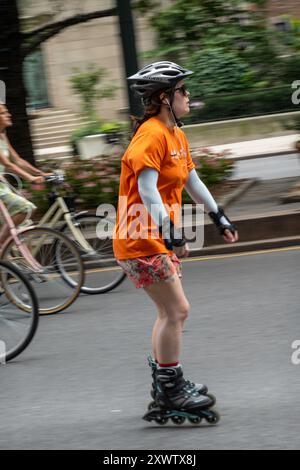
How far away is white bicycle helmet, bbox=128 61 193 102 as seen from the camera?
17.0 ft

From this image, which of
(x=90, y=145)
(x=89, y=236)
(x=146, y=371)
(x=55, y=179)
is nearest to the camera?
(x=146, y=371)

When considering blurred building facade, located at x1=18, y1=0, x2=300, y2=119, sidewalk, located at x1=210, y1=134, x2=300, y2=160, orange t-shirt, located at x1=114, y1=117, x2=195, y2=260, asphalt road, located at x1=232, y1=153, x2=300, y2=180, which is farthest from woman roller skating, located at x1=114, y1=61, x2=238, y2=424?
blurred building facade, located at x1=18, y1=0, x2=300, y2=119

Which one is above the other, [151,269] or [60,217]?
[60,217]

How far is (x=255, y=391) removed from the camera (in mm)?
5656

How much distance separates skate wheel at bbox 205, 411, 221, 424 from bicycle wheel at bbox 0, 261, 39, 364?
1.97 m

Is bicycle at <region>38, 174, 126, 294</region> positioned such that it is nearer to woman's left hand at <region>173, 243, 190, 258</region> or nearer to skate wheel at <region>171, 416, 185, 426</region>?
woman's left hand at <region>173, 243, 190, 258</region>

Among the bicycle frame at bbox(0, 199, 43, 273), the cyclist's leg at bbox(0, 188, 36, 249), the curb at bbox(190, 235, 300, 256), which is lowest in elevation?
the curb at bbox(190, 235, 300, 256)

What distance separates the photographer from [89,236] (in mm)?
8789

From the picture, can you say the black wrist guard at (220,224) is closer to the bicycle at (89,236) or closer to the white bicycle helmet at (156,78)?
the white bicycle helmet at (156,78)

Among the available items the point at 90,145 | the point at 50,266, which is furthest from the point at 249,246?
the point at 90,145

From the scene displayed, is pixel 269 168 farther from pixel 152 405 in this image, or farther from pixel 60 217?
pixel 152 405

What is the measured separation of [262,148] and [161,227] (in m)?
18.1

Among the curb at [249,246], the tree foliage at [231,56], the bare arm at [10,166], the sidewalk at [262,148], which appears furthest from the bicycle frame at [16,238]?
the tree foliage at [231,56]
